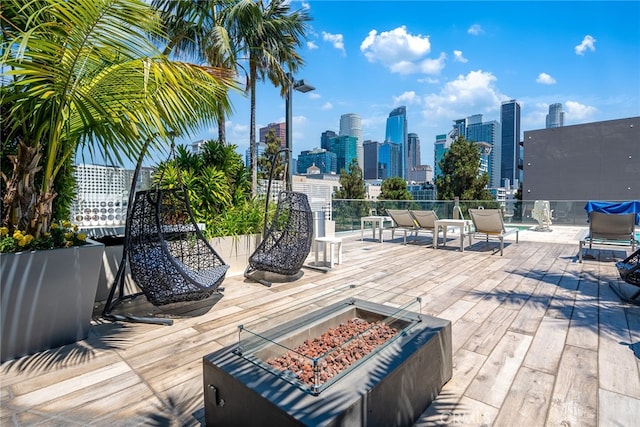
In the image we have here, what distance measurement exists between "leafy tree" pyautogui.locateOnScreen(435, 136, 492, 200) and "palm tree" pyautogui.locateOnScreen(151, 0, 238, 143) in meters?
17.3

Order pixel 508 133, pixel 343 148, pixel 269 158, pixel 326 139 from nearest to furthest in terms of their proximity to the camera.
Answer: pixel 269 158, pixel 343 148, pixel 326 139, pixel 508 133

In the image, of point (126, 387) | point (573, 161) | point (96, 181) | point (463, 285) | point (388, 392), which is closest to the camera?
point (388, 392)

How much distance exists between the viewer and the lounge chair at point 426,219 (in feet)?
23.3

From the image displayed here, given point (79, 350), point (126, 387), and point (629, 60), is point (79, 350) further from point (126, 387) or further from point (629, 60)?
point (629, 60)

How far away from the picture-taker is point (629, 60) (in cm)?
1181

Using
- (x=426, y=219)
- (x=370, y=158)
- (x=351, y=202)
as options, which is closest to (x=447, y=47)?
(x=351, y=202)

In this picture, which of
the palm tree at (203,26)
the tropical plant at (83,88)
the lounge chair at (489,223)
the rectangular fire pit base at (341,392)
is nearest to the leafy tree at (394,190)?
the lounge chair at (489,223)

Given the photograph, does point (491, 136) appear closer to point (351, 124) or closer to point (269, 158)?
point (351, 124)

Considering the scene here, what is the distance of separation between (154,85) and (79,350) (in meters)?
1.97

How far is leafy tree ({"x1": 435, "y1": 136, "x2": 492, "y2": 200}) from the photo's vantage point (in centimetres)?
2078

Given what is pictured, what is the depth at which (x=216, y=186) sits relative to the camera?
4.67 m

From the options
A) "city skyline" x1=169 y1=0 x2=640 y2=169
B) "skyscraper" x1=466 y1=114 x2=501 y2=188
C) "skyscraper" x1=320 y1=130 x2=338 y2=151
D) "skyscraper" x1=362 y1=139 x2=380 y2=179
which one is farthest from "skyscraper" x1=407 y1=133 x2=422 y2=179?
"city skyline" x1=169 y1=0 x2=640 y2=169

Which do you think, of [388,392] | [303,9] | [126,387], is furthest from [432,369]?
[303,9]

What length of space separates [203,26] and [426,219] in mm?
6895
